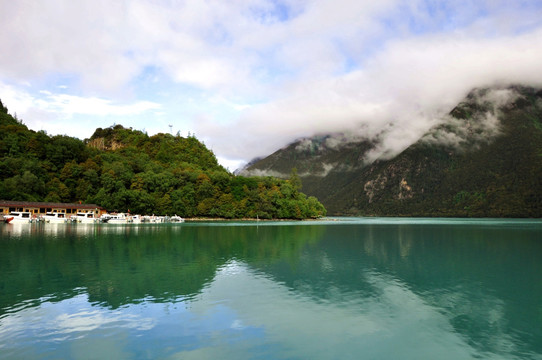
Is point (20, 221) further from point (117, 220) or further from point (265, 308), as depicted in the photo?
point (265, 308)

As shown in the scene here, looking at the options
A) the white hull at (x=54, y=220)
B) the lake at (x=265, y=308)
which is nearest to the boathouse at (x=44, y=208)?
the white hull at (x=54, y=220)

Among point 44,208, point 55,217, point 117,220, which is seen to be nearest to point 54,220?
point 55,217

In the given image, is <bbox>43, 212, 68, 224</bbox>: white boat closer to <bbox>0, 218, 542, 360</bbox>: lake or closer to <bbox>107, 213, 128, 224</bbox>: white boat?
<bbox>107, 213, 128, 224</bbox>: white boat

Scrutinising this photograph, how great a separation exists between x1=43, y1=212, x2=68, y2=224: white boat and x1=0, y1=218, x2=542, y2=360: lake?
Answer: 7790 cm

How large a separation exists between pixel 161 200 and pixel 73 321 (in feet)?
420

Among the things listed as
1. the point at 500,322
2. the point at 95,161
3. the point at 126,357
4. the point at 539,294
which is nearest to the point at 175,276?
the point at 126,357

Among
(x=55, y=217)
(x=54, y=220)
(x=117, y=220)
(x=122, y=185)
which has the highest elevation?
(x=122, y=185)

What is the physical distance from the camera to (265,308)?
18188 mm

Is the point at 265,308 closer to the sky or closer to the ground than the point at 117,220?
closer to the ground

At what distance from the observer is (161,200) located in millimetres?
138875

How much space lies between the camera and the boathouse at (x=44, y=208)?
100438 millimetres

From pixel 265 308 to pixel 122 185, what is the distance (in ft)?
411

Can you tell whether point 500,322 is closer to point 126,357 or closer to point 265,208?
point 126,357

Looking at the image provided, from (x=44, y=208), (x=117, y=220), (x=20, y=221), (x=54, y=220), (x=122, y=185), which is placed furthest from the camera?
(x=122, y=185)
